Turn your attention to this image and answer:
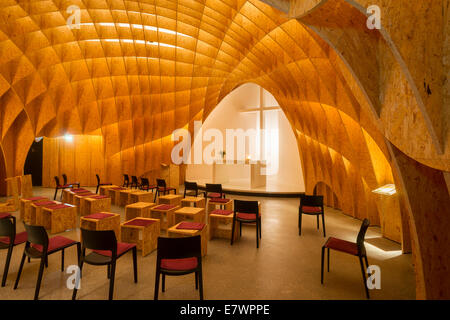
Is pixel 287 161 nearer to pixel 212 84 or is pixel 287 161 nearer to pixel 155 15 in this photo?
pixel 212 84

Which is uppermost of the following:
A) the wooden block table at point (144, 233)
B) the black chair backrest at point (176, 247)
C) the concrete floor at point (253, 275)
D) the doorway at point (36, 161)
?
the doorway at point (36, 161)

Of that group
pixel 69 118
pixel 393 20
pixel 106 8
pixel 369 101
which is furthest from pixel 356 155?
pixel 69 118

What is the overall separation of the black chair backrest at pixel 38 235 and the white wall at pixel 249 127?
11489 mm

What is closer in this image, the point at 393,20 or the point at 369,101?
the point at 393,20

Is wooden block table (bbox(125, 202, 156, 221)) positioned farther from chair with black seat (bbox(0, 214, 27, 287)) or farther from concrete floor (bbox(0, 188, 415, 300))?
chair with black seat (bbox(0, 214, 27, 287))

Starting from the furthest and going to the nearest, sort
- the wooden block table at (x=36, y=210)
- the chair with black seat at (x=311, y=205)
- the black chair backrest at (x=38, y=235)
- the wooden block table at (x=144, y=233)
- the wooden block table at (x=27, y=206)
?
1. the wooden block table at (x=27, y=206)
2. the wooden block table at (x=36, y=210)
3. the chair with black seat at (x=311, y=205)
4. the wooden block table at (x=144, y=233)
5. the black chair backrest at (x=38, y=235)

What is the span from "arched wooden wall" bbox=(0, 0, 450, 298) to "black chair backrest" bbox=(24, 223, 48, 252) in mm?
4682

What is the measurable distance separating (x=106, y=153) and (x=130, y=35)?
6613 millimetres

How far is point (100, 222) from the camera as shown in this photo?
5266 millimetres

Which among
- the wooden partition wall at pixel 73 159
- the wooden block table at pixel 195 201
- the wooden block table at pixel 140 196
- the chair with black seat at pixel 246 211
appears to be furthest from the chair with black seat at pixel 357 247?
the wooden partition wall at pixel 73 159

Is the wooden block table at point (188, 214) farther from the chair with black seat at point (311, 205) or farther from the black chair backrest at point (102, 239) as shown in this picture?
the chair with black seat at point (311, 205)

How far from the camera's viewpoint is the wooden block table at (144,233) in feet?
16.3

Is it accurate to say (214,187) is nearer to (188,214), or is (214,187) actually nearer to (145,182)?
(188,214)
